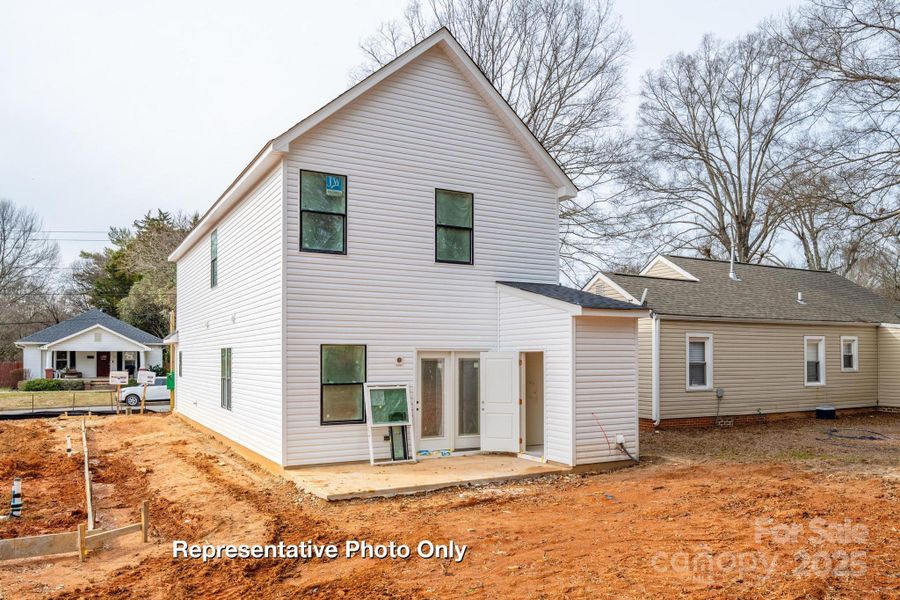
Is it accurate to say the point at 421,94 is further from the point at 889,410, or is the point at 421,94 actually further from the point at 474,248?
the point at 889,410

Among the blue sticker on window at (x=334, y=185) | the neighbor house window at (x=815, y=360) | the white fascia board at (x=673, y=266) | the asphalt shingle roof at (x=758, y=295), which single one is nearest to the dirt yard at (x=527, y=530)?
the blue sticker on window at (x=334, y=185)

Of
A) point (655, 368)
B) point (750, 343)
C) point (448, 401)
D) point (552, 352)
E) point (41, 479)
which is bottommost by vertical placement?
point (41, 479)

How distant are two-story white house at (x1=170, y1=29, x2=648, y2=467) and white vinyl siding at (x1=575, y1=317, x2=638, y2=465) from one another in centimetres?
3

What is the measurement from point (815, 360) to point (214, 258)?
59.3ft

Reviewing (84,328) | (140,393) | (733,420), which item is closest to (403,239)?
(733,420)

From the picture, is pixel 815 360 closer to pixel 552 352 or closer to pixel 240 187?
pixel 552 352

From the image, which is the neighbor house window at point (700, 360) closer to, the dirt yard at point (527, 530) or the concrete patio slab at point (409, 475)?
the dirt yard at point (527, 530)

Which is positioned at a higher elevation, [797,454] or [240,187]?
[240,187]

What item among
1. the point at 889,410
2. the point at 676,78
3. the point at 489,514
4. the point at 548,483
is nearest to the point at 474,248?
the point at 548,483

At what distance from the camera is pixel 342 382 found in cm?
1120

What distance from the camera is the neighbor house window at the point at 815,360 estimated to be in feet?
65.1

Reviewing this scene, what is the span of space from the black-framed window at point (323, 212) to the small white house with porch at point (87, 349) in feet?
109

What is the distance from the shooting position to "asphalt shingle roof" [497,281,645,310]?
1085 cm

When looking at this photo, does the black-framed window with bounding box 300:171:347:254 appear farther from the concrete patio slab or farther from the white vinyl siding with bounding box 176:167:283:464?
the concrete patio slab
